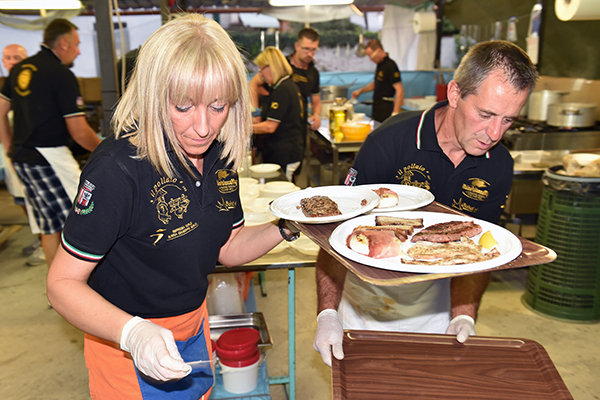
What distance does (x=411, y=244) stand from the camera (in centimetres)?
127

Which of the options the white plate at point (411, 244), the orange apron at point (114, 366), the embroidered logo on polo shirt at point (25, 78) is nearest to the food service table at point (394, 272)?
the white plate at point (411, 244)

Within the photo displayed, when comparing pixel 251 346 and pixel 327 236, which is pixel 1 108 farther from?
pixel 327 236

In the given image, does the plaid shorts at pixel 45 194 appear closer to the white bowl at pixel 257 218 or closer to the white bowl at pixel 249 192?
the white bowl at pixel 249 192

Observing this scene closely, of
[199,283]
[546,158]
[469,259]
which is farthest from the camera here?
[546,158]

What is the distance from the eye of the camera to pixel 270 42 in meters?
10.4

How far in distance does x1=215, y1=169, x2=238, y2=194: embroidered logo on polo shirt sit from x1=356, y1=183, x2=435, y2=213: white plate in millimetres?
458

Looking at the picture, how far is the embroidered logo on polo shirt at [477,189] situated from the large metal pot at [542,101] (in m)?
3.76

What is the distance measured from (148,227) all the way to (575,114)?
4.56 metres

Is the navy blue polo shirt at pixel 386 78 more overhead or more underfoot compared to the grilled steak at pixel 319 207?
more overhead

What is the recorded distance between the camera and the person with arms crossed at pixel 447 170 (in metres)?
1.57

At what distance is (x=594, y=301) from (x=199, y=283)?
10.7 feet

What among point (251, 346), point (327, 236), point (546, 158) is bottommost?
point (251, 346)

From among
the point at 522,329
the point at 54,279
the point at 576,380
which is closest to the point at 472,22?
the point at 522,329

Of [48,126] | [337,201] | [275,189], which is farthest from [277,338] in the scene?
[48,126]
